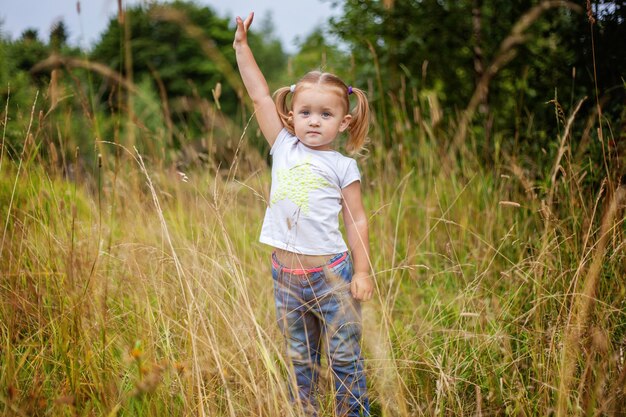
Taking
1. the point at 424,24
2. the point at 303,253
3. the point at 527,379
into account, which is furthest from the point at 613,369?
the point at 424,24

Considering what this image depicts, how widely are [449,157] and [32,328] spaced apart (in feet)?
9.30

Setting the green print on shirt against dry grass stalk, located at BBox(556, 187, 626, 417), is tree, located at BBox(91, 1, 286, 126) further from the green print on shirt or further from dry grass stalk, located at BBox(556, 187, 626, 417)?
dry grass stalk, located at BBox(556, 187, 626, 417)

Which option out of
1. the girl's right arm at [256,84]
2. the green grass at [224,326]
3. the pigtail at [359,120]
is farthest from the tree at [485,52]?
the girl's right arm at [256,84]

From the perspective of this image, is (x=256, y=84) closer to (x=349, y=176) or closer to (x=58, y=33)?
Result: (x=349, y=176)

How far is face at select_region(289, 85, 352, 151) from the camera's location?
1786 millimetres

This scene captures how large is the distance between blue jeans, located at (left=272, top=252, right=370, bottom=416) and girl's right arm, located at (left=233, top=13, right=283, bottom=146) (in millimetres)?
511

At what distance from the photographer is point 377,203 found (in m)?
3.27

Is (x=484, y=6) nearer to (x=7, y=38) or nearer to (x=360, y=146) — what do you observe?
(x=360, y=146)

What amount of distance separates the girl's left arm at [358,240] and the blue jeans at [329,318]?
0.14 ft

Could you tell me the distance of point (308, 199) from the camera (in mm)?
1762

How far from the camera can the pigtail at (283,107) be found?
1930 mm

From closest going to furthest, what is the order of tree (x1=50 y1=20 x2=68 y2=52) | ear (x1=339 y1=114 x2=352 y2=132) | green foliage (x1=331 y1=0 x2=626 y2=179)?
1. ear (x1=339 y1=114 x2=352 y2=132)
2. tree (x1=50 y1=20 x2=68 y2=52)
3. green foliage (x1=331 y1=0 x2=626 y2=179)

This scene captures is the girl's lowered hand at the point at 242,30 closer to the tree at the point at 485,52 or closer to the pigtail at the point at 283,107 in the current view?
the pigtail at the point at 283,107

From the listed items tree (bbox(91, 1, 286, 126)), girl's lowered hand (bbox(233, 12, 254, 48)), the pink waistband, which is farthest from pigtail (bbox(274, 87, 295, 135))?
tree (bbox(91, 1, 286, 126))
